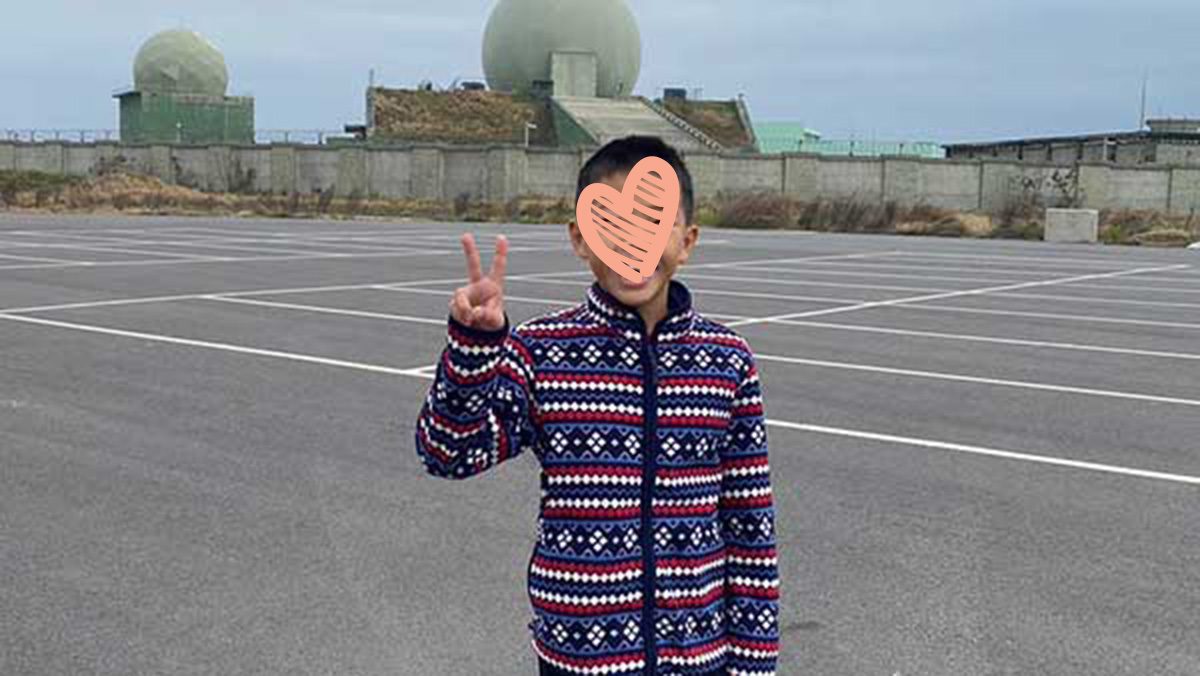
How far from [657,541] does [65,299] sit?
1409 centimetres

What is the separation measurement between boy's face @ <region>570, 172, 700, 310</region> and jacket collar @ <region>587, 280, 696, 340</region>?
2 centimetres

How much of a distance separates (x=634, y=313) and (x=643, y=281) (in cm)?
14

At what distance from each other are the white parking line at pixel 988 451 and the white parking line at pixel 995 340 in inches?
195

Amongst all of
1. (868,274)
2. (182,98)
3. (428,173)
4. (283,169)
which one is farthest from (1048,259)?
(182,98)

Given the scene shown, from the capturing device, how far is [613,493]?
235 centimetres

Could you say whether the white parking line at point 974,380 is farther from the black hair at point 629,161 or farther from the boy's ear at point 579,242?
the boy's ear at point 579,242

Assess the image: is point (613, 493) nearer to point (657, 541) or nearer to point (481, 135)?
point (657, 541)

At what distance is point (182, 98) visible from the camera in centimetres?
7081

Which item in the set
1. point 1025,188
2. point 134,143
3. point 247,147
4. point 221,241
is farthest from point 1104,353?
point 134,143

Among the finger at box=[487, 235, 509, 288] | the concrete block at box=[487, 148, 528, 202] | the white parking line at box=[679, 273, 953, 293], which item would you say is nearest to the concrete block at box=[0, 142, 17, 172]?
the concrete block at box=[487, 148, 528, 202]

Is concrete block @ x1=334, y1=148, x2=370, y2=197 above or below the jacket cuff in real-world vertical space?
above

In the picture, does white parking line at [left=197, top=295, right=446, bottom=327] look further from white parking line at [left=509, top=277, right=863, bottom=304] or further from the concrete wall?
the concrete wall

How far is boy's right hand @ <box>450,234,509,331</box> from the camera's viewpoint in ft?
7.07

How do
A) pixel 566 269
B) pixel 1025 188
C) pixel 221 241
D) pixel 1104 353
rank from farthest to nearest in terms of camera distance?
pixel 1025 188
pixel 221 241
pixel 566 269
pixel 1104 353
